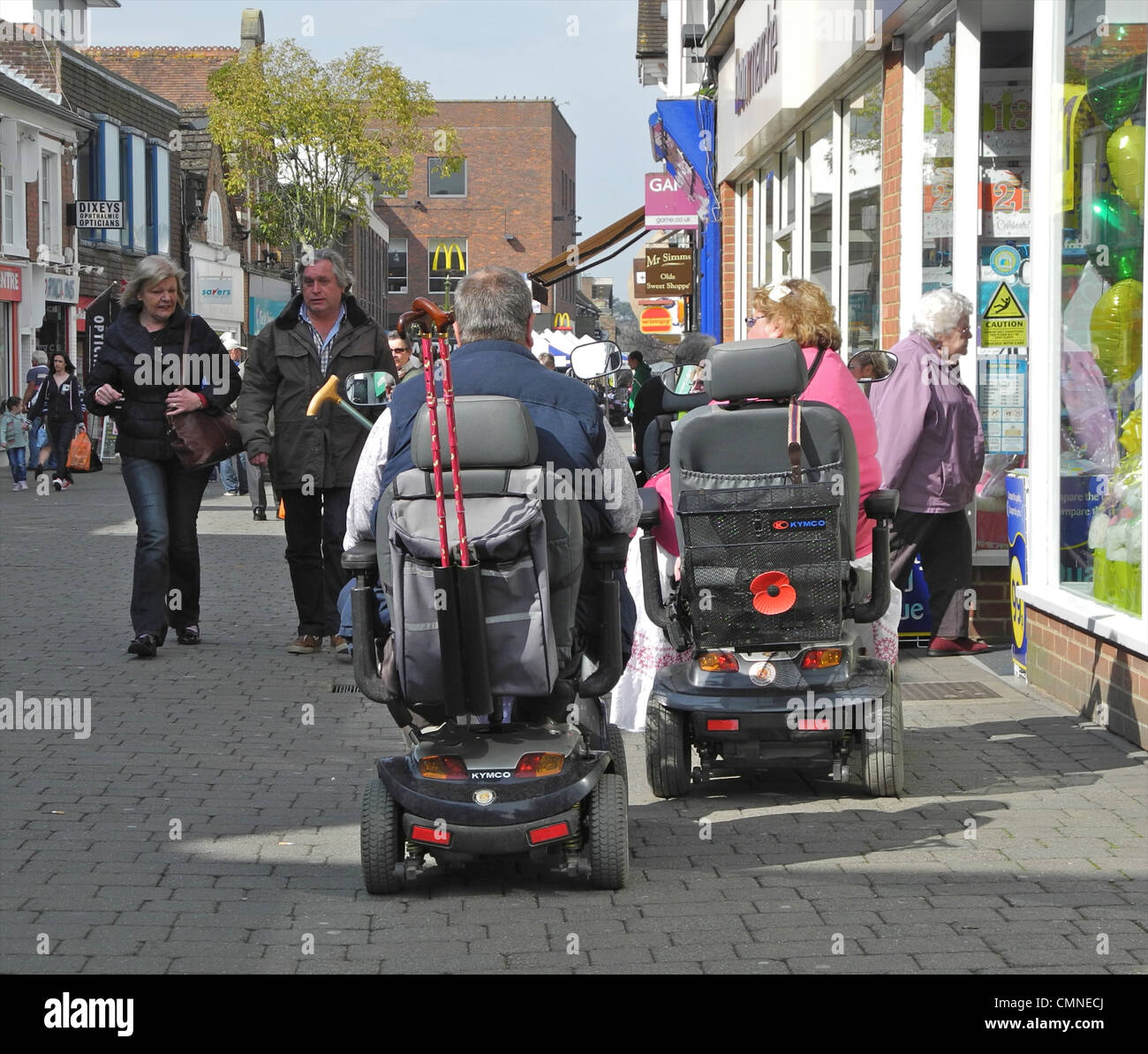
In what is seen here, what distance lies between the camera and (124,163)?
132 feet

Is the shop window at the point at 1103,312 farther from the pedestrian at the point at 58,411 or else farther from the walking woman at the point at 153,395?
the pedestrian at the point at 58,411

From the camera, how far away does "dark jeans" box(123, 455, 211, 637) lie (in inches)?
364

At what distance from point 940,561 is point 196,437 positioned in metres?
3.96

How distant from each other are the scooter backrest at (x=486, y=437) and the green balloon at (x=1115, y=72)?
12.3ft

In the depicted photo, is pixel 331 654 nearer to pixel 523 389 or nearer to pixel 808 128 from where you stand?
pixel 523 389

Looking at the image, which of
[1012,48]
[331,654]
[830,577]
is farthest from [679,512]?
[1012,48]

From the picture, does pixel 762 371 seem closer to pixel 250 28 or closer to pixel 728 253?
pixel 728 253

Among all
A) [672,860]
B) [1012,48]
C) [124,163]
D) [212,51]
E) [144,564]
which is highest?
[212,51]

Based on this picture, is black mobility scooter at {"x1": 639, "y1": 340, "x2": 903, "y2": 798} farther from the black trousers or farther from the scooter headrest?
the black trousers

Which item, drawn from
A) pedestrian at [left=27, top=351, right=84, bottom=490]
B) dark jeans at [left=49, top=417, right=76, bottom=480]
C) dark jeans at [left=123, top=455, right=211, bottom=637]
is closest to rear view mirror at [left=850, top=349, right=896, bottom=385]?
dark jeans at [left=123, top=455, right=211, bottom=637]

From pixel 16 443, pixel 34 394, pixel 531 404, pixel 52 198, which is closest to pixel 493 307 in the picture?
pixel 531 404

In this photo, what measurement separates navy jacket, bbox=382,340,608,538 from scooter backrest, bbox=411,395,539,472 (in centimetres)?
23

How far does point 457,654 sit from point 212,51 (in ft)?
187

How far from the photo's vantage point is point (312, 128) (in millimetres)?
43844
